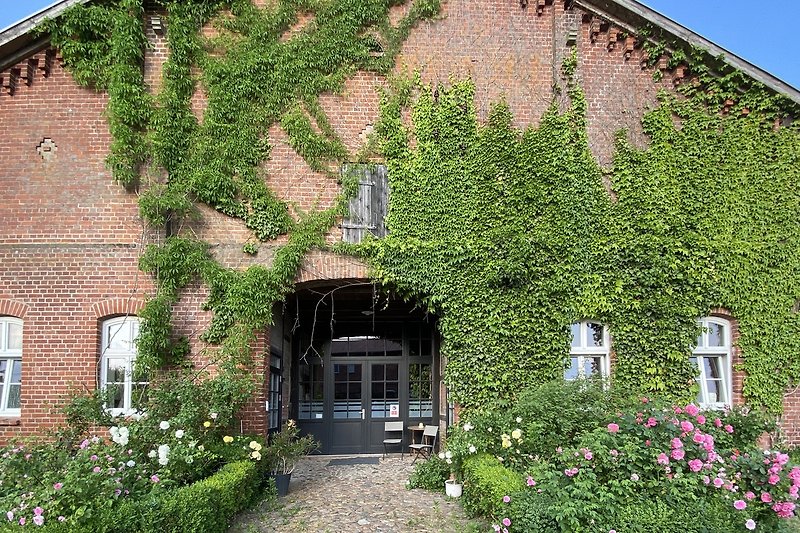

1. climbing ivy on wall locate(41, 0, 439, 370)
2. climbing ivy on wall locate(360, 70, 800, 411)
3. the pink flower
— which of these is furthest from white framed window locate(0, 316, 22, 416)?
the pink flower

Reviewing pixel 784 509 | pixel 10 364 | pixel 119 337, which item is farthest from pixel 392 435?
pixel 784 509

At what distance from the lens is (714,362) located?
10.3 meters

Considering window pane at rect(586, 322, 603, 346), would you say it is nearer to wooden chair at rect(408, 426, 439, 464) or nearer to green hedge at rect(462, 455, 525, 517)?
green hedge at rect(462, 455, 525, 517)

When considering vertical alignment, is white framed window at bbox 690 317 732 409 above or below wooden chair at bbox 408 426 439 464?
above

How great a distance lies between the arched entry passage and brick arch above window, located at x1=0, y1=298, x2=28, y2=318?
579 cm

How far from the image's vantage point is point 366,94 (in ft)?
33.9

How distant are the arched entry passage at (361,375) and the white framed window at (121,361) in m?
4.82

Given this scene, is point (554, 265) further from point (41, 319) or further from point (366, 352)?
point (41, 319)

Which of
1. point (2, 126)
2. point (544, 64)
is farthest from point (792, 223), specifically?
point (2, 126)

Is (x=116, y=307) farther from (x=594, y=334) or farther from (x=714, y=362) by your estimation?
(x=714, y=362)

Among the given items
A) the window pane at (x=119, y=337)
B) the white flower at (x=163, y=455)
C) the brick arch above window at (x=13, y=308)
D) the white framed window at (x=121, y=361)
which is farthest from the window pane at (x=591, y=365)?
the brick arch above window at (x=13, y=308)

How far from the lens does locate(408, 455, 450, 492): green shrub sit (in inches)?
371

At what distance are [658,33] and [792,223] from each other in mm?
3914

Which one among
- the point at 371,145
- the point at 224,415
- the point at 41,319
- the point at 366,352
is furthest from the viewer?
the point at 366,352
